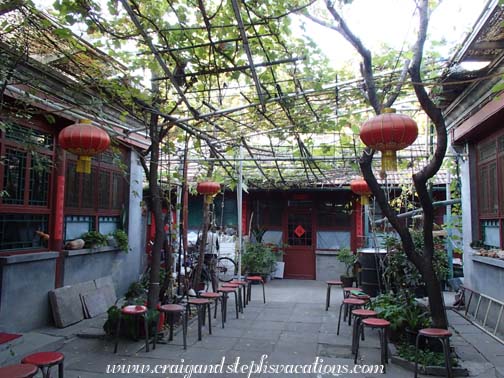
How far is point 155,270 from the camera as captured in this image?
6.26m

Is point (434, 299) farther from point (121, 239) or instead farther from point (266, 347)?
point (121, 239)

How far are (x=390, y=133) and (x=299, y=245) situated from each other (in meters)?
10.3

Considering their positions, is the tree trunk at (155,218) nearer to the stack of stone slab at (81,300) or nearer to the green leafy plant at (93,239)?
the stack of stone slab at (81,300)

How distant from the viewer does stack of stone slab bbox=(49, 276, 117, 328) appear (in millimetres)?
6641

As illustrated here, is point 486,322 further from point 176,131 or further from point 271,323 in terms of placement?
point 176,131

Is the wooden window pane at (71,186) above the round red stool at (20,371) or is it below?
above

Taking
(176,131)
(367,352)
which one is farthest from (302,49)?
(367,352)

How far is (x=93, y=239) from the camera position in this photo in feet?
25.7

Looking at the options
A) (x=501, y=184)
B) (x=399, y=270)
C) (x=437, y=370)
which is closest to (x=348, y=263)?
(x=399, y=270)

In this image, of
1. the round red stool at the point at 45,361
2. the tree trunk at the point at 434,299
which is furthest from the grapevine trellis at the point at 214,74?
the round red stool at the point at 45,361

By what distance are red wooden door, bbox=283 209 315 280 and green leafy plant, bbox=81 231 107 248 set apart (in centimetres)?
756

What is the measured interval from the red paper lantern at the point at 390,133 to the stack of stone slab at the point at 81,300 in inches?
215

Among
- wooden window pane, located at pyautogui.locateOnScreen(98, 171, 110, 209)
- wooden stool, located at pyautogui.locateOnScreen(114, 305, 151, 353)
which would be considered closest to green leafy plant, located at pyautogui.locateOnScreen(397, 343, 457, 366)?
wooden stool, located at pyautogui.locateOnScreen(114, 305, 151, 353)

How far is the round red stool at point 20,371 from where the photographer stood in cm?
311
